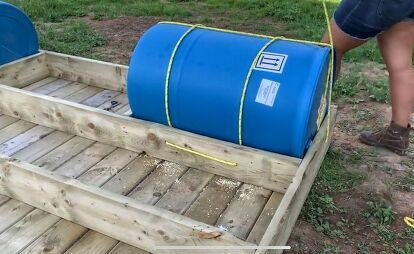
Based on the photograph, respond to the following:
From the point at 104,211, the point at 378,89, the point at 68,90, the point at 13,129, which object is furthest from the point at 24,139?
the point at 378,89

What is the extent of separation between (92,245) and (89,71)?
8.01ft

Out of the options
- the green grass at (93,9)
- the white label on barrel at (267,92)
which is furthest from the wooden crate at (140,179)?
the green grass at (93,9)

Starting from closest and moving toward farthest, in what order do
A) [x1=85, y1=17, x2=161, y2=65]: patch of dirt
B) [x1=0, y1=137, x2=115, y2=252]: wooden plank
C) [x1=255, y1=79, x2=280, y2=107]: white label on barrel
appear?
1. [x1=255, y1=79, x2=280, y2=107]: white label on barrel
2. [x1=0, y1=137, x2=115, y2=252]: wooden plank
3. [x1=85, y1=17, x2=161, y2=65]: patch of dirt

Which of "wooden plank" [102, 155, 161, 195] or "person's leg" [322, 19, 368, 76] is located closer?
"wooden plank" [102, 155, 161, 195]

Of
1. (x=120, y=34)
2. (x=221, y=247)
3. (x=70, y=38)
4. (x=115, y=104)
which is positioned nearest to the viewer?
(x=221, y=247)

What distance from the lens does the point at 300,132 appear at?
2.82 m

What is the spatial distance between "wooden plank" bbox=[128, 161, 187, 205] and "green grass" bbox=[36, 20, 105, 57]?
2.77 metres

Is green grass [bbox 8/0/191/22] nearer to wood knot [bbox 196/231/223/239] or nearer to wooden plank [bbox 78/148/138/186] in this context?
wooden plank [bbox 78/148/138/186]

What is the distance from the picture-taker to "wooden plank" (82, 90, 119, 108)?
14.3 feet

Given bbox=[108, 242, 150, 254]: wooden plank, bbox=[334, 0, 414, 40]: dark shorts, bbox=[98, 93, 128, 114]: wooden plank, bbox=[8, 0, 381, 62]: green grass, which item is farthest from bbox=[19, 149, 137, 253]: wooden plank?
bbox=[8, 0, 381, 62]: green grass

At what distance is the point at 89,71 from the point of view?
4668 millimetres

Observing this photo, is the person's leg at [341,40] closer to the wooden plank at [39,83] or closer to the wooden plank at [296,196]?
the wooden plank at [296,196]

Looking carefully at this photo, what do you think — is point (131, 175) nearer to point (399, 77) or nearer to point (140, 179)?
point (140, 179)

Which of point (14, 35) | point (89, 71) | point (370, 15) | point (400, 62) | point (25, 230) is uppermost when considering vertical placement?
point (370, 15)
